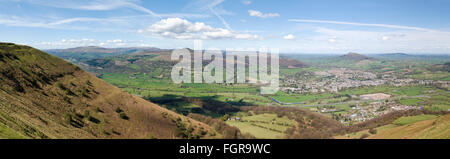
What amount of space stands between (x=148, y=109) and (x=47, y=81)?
769 inches

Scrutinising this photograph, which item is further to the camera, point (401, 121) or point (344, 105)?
point (344, 105)

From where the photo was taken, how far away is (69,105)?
34344 mm

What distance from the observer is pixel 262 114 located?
95.4m

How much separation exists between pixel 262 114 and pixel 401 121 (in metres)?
49.2

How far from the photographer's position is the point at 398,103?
116688 millimetres

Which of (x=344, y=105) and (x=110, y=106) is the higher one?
(x=110, y=106)

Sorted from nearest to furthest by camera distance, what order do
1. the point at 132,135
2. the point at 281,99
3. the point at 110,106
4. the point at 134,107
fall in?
the point at 132,135 → the point at 110,106 → the point at 134,107 → the point at 281,99

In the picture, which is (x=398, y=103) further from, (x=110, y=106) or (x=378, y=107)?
(x=110, y=106)

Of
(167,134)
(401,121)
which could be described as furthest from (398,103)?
(167,134)

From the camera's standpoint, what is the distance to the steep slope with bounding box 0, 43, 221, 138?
81.9 ft

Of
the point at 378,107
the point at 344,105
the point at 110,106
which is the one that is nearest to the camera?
the point at 110,106

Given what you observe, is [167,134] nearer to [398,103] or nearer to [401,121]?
[401,121]

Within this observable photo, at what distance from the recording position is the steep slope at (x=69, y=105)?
81.9 feet
